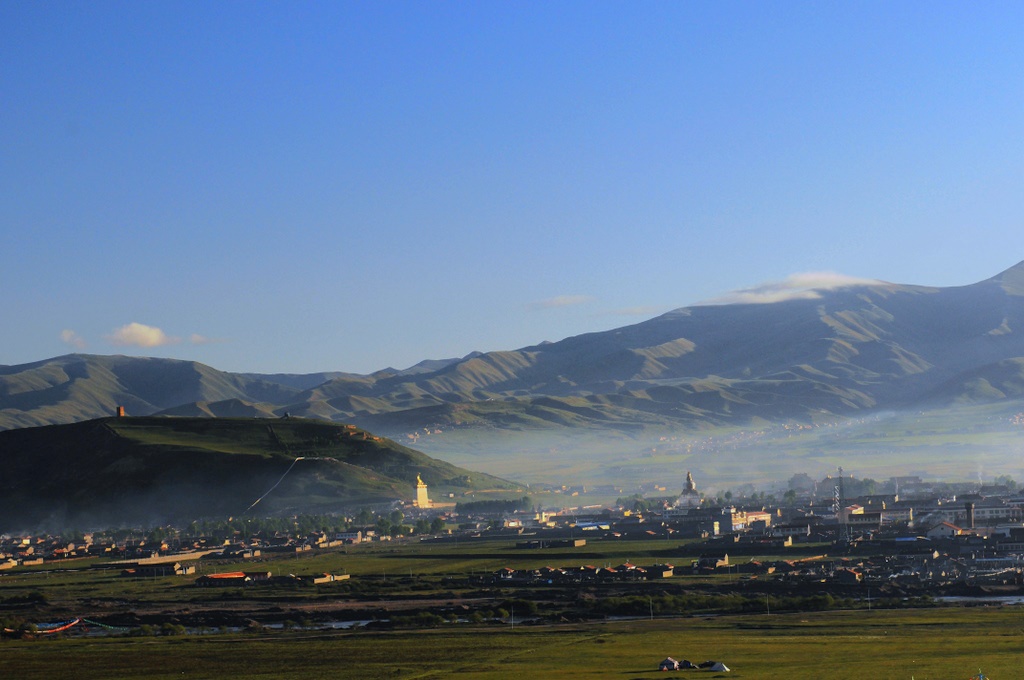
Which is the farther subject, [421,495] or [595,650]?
[421,495]

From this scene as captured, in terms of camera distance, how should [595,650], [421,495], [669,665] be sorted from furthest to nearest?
[421,495], [595,650], [669,665]

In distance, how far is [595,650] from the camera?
53219mm

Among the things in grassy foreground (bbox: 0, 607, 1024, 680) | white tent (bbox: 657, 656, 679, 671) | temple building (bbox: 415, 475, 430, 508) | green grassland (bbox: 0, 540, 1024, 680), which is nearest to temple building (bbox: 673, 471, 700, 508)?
temple building (bbox: 415, 475, 430, 508)

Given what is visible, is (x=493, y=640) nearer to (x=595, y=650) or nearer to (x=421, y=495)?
(x=595, y=650)

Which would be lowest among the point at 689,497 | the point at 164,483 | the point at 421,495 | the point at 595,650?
the point at 595,650

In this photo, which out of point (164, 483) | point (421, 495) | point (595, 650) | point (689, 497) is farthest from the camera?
point (421, 495)

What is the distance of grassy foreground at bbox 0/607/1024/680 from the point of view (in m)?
47.6

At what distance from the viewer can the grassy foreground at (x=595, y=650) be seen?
47.6 m

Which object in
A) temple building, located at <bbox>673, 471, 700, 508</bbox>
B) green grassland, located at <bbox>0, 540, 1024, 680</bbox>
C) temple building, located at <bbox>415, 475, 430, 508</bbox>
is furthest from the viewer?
temple building, located at <bbox>415, 475, 430, 508</bbox>

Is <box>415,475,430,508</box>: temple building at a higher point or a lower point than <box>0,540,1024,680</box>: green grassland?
higher

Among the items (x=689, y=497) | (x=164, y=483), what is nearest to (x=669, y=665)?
(x=689, y=497)

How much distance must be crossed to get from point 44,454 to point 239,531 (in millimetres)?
56062

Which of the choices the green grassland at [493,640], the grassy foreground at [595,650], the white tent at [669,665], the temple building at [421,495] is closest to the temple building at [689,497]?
the temple building at [421,495]

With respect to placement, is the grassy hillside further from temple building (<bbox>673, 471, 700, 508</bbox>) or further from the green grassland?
the green grassland
